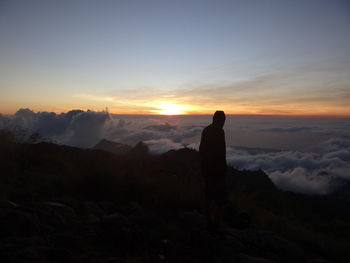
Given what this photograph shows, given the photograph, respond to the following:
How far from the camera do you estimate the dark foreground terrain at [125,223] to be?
3.55 metres

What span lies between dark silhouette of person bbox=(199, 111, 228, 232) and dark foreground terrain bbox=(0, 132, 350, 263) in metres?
0.54

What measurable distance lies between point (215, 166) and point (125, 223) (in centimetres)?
205

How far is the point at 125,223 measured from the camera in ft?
15.1

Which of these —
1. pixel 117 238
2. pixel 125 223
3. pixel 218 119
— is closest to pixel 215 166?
pixel 218 119

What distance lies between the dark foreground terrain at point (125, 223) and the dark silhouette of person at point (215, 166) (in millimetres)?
543

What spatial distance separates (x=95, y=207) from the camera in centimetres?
542

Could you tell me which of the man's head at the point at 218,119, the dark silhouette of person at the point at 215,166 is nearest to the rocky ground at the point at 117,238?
the dark silhouette of person at the point at 215,166

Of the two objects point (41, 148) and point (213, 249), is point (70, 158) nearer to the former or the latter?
point (41, 148)

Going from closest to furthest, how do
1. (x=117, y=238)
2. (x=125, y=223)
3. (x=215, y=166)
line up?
(x=117, y=238) < (x=125, y=223) < (x=215, y=166)

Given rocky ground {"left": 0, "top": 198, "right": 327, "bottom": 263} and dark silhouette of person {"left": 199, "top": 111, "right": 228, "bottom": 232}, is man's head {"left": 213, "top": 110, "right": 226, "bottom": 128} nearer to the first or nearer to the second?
dark silhouette of person {"left": 199, "top": 111, "right": 228, "bottom": 232}

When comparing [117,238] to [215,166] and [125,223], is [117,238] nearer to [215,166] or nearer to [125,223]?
[125,223]

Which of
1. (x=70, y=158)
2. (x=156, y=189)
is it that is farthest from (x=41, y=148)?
(x=156, y=189)

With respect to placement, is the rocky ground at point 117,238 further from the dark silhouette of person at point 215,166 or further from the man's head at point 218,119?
the man's head at point 218,119

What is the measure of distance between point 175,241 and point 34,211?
245cm
